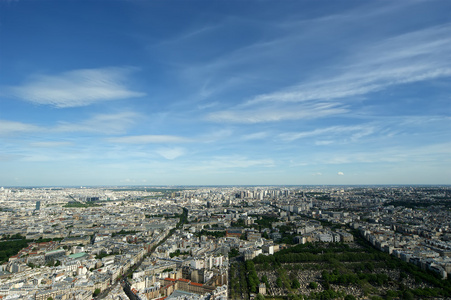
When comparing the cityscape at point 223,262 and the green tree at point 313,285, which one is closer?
the cityscape at point 223,262

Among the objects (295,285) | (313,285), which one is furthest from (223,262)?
(313,285)

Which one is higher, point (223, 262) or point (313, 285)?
point (223, 262)

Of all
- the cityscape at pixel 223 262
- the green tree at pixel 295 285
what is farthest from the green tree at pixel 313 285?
the green tree at pixel 295 285

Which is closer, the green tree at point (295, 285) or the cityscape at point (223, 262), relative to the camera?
the cityscape at point (223, 262)

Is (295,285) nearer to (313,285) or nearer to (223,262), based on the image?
(313,285)

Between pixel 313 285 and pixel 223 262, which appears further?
pixel 223 262

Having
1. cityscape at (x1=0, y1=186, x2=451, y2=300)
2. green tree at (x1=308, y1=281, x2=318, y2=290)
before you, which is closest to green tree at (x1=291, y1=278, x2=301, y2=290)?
cityscape at (x1=0, y1=186, x2=451, y2=300)

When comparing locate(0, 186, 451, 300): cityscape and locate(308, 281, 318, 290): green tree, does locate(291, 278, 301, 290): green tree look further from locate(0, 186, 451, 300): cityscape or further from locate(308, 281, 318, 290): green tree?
locate(308, 281, 318, 290): green tree

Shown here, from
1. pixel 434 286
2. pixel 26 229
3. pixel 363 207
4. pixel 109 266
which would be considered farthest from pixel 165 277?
pixel 363 207

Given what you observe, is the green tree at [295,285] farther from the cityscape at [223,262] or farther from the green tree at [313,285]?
the green tree at [313,285]

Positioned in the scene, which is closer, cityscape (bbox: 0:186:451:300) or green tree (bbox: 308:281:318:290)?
cityscape (bbox: 0:186:451:300)

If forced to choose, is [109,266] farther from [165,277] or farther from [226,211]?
[226,211]
